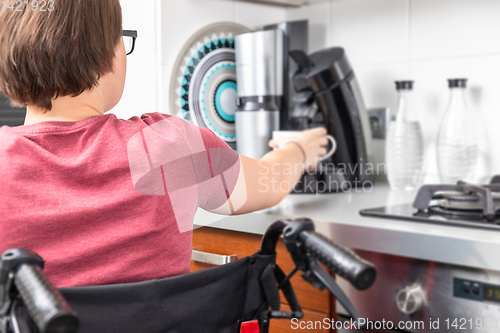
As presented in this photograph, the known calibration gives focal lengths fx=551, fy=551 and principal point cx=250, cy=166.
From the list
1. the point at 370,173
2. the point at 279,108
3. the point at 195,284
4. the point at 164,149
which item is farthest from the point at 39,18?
the point at 370,173

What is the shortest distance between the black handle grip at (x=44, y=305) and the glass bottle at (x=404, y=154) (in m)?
0.99

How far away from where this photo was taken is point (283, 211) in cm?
89

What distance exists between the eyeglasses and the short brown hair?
18 mm

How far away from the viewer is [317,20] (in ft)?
4.82

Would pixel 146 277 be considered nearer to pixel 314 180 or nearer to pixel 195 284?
pixel 195 284

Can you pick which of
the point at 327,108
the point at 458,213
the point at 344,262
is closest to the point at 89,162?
the point at 344,262

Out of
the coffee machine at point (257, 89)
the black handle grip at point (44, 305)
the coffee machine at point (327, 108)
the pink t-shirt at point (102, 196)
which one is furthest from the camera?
the coffee machine at point (327, 108)

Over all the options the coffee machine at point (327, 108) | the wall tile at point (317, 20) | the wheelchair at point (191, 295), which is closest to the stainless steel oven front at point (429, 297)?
the coffee machine at point (327, 108)

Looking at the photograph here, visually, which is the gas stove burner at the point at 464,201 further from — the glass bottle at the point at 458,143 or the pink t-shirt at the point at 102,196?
the pink t-shirt at the point at 102,196

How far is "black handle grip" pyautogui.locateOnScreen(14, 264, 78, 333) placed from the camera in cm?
28

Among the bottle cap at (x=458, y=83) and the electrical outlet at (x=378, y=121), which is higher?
the bottle cap at (x=458, y=83)

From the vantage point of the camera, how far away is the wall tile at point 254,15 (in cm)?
82

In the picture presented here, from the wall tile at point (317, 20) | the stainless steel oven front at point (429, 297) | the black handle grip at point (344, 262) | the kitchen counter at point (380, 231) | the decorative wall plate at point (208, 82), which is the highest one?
the wall tile at point (317, 20)

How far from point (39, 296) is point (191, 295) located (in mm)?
187
